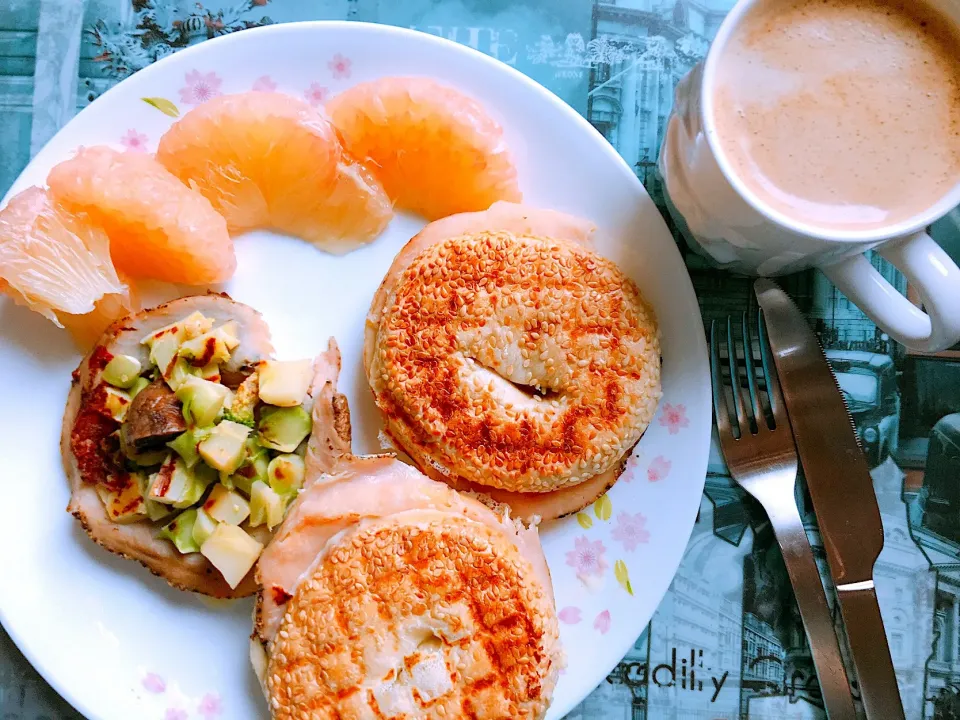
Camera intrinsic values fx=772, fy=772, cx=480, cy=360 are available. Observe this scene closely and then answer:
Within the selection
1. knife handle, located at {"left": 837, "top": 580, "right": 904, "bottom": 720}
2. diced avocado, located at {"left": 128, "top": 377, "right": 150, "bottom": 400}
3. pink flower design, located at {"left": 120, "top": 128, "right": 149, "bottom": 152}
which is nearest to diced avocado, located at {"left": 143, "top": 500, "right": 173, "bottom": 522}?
diced avocado, located at {"left": 128, "top": 377, "right": 150, "bottom": 400}

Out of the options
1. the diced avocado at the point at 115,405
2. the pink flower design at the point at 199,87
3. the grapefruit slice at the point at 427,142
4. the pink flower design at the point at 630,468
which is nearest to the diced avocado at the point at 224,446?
the diced avocado at the point at 115,405

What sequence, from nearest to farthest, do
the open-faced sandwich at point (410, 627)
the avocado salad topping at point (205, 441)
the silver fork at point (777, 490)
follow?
the open-faced sandwich at point (410, 627), the avocado salad topping at point (205, 441), the silver fork at point (777, 490)

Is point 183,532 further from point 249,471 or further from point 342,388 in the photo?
point 342,388

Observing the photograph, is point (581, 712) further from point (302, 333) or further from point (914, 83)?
point (914, 83)

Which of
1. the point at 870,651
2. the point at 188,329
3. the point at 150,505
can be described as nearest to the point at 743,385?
the point at 870,651

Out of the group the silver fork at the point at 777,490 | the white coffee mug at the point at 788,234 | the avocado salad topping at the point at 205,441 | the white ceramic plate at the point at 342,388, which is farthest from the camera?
the silver fork at the point at 777,490

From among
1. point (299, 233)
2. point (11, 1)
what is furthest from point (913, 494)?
point (11, 1)

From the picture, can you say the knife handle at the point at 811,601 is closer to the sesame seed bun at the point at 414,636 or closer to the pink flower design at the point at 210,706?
the sesame seed bun at the point at 414,636
